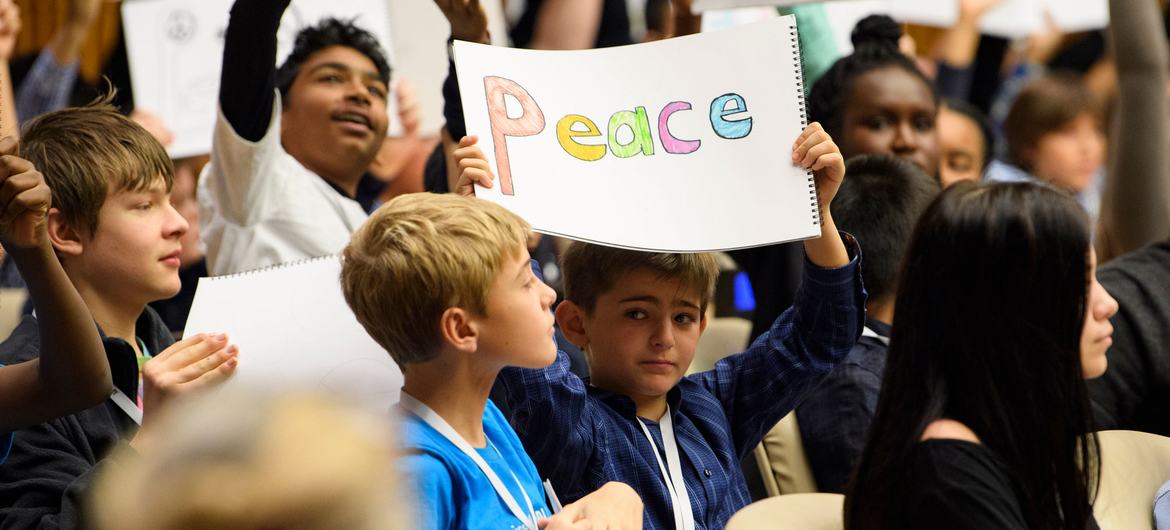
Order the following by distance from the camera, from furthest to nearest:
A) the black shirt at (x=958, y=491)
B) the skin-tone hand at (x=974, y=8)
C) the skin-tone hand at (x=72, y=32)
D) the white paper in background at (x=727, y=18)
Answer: the skin-tone hand at (x=974, y=8) < the white paper in background at (x=727, y=18) < the skin-tone hand at (x=72, y=32) < the black shirt at (x=958, y=491)

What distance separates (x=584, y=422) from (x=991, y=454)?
75 cm

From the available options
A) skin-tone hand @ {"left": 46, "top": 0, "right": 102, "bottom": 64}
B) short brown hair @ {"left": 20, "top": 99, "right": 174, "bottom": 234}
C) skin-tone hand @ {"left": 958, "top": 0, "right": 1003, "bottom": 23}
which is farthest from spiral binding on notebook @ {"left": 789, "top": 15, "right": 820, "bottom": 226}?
skin-tone hand @ {"left": 958, "top": 0, "right": 1003, "bottom": 23}

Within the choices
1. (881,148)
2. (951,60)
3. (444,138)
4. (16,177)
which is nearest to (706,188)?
(444,138)

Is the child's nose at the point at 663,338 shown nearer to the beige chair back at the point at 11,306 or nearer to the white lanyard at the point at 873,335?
the white lanyard at the point at 873,335

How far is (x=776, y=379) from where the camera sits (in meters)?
2.46

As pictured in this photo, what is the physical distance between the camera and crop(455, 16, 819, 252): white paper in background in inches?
86.0

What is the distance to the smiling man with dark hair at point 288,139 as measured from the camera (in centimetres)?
271

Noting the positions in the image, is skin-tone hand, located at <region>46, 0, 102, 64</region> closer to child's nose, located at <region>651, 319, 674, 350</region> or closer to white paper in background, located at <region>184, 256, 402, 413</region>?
white paper in background, located at <region>184, 256, 402, 413</region>

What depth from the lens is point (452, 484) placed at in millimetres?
1882

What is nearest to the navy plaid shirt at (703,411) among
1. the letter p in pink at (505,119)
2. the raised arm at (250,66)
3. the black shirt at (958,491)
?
the letter p in pink at (505,119)

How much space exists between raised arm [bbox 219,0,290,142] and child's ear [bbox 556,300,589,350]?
2.66 ft

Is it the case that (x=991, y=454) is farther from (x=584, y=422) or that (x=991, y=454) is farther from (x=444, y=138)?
(x=444, y=138)

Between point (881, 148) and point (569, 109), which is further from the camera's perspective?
point (881, 148)

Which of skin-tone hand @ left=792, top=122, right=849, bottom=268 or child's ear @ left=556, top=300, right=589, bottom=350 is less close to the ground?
skin-tone hand @ left=792, top=122, right=849, bottom=268
